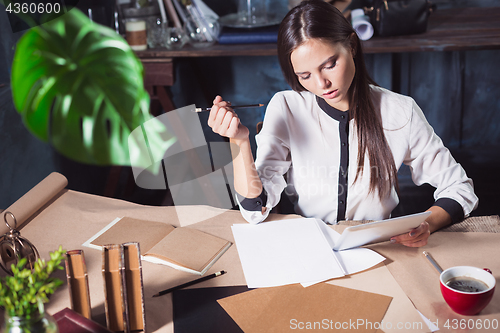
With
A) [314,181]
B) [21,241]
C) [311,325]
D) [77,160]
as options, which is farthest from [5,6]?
[311,325]

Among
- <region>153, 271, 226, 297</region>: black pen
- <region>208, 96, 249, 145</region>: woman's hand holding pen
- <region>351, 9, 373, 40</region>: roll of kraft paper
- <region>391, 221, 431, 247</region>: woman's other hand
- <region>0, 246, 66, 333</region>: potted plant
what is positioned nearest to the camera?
<region>0, 246, 66, 333</region>: potted plant

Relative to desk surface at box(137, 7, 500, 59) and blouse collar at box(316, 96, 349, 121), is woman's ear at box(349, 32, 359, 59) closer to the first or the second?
blouse collar at box(316, 96, 349, 121)

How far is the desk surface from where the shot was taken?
204 centimetres

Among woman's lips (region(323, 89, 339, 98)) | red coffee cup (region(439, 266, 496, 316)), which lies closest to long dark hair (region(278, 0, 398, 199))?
woman's lips (region(323, 89, 339, 98))

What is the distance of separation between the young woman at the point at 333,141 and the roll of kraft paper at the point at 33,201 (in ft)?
1.56

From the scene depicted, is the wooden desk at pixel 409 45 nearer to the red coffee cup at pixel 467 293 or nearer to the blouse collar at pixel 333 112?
the blouse collar at pixel 333 112

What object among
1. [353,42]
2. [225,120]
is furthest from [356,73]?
[225,120]

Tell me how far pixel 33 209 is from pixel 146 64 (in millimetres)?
1213

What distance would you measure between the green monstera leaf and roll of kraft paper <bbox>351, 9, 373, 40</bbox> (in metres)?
1.04

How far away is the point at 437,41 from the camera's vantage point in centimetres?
206

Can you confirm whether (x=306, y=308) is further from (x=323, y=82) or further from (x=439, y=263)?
(x=323, y=82)

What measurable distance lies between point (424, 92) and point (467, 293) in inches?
78.1

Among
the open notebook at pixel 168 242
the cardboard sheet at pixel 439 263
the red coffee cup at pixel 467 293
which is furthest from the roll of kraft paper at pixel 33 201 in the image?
the red coffee cup at pixel 467 293

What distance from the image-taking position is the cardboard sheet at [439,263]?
0.82 m
